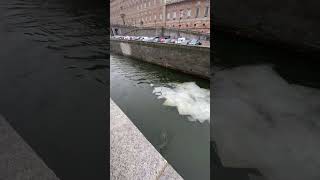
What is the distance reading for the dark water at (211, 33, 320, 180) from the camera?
1.07 metres

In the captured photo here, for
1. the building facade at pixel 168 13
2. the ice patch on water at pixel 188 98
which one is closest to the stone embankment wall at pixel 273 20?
the ice patch on water at pixel 188 98

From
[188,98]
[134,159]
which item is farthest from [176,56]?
[134,159]

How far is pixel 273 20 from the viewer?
1.05 meters

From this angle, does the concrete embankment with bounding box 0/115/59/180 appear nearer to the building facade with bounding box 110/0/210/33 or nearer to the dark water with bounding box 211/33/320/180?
the dark water with bounding box 211/33/320/180

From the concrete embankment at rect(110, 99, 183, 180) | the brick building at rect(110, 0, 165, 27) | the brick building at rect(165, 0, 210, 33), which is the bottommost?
the concrete embankment at rect(110, 99, 183, 180)

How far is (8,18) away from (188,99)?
7455 millimetres

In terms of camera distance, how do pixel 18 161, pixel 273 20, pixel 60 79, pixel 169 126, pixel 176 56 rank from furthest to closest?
pixel 176 56 → pixel 169 126 → pixel 60 79 → pixel 18 161 → pixel 273 20

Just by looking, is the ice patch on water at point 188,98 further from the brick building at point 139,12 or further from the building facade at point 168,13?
the brick building at point 139,12

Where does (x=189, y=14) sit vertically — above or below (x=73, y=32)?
above

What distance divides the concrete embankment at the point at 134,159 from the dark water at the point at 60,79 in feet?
0.79

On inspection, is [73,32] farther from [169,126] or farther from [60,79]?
[169,126]

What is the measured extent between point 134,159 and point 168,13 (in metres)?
22.4

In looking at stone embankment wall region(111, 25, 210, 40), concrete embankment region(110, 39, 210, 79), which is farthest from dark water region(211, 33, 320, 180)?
stone embankment wall region(111, 25, 210, 40)

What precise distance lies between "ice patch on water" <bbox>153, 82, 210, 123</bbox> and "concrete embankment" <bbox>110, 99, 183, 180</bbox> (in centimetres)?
461
